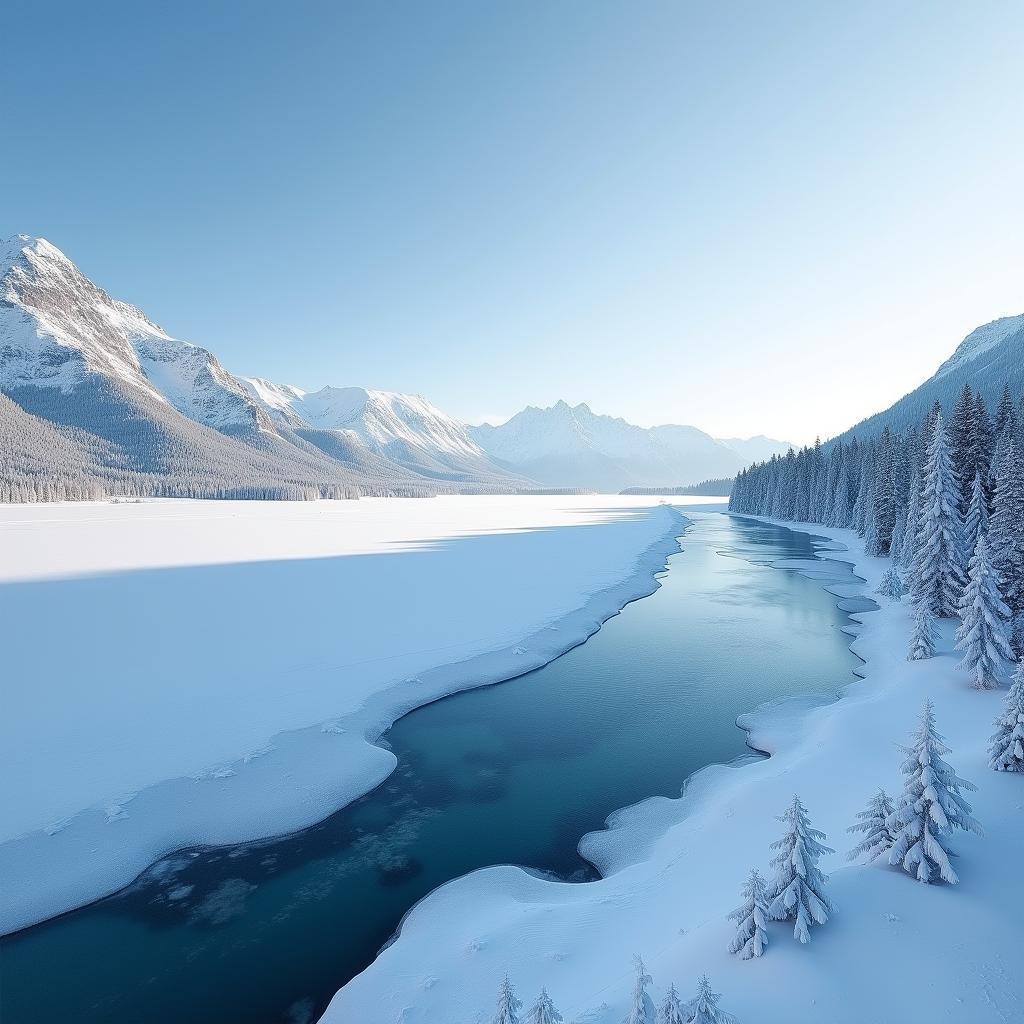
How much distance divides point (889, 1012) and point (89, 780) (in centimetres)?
1875

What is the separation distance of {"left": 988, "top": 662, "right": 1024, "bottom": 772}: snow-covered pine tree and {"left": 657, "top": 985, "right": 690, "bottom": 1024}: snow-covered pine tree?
435 inches

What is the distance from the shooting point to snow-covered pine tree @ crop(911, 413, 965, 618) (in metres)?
31.0

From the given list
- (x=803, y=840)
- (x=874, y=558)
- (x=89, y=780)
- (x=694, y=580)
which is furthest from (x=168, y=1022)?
(x=874, y=558)

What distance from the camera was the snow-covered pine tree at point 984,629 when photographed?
20.6m

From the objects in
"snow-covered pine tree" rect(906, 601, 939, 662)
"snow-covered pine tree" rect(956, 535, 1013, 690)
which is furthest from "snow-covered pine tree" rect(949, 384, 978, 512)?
"snow-covered pine tree" rect(956, 535, 1013, 690)

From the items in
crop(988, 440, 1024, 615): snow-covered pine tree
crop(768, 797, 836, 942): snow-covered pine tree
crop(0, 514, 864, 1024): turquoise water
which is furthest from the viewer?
crop(988, 440, 1024, 615): snow-covered pine tree

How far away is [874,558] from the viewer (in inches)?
2453

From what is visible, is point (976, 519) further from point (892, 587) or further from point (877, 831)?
point (877, 831)

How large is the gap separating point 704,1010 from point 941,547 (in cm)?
3474

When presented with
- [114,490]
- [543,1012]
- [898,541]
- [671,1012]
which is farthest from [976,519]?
[114,490]

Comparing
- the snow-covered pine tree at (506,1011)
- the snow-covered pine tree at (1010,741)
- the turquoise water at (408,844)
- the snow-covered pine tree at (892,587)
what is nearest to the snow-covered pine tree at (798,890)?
the snow-covered pine tree at (506,1011)

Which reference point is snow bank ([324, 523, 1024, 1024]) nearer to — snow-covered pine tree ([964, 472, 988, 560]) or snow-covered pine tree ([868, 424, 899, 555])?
snow-covered pine tree ([964, 472, 988, 560])

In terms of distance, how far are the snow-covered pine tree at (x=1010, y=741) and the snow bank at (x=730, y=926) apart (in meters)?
0.47

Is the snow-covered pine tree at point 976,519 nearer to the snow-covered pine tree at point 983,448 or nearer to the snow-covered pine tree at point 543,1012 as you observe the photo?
the snow-covered pine tree at point 983,448
